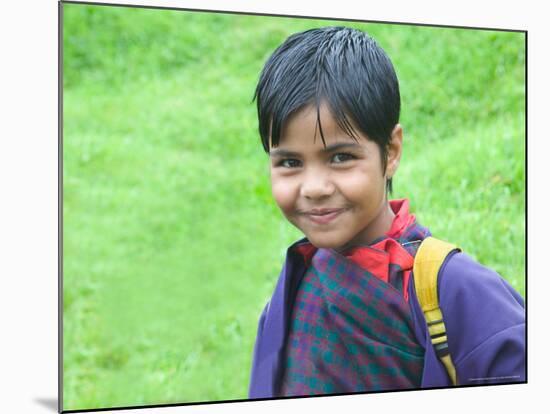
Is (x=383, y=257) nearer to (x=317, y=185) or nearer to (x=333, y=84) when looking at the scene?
(x=317, y=185)

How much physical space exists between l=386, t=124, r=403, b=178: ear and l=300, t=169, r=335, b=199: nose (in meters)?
0.28

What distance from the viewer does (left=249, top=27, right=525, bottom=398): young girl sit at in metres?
3.56

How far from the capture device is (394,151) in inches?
148

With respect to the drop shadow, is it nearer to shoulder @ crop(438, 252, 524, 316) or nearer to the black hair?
the black hair

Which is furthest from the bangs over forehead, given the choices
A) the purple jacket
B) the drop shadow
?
the drop shadow

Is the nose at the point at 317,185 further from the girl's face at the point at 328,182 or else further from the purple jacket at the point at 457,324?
the purple jacket at the point at 457,324

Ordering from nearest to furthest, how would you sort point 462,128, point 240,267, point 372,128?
point 372,128 < point 240,267 < point 462,128

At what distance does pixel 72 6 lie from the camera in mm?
3646

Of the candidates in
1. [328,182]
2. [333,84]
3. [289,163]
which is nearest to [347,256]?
[328,182]

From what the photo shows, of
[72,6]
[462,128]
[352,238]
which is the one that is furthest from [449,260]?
[72,6]

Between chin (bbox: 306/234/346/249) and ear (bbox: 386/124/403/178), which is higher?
ear (bbox: 386/124/403/178)

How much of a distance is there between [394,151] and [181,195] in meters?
0.88
